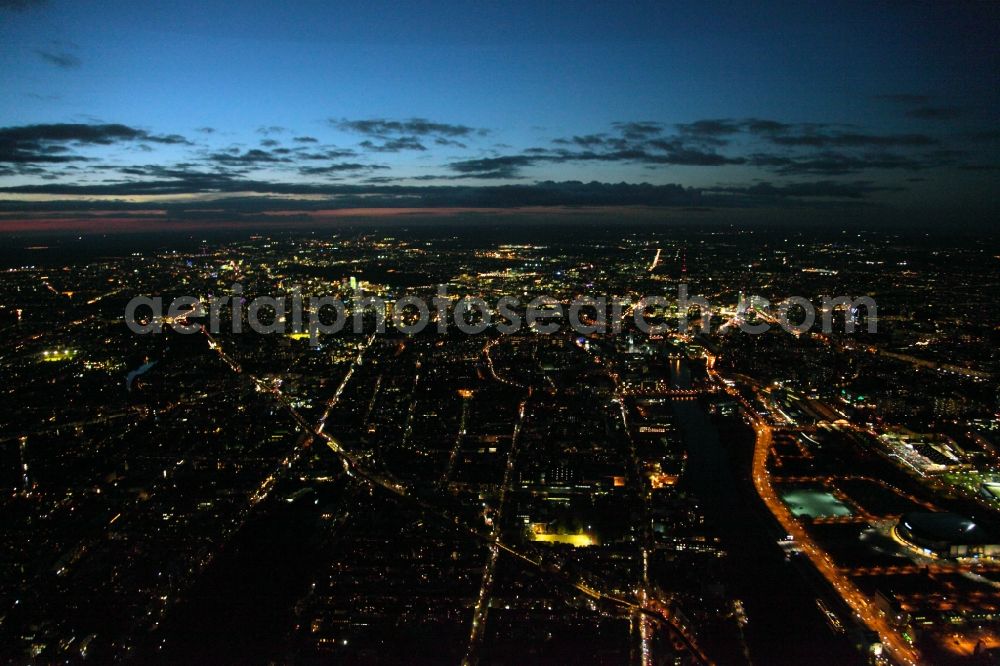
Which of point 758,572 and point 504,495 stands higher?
point 758,572

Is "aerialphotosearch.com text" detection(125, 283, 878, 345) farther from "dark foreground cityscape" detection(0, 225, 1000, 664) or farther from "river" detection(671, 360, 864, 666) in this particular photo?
"river" detection(671, 360, 864, 666)

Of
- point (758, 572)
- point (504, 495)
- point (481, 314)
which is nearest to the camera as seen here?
point (758, 572)

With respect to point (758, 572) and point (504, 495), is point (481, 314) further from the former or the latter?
point (758, 572)

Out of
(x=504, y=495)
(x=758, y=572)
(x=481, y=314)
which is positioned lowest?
(x=504, y=495)

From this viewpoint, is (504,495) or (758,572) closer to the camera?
(758,572)

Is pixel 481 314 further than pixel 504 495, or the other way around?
pixel 481 314

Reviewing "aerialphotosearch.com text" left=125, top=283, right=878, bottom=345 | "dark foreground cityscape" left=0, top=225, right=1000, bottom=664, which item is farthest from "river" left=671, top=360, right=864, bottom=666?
"aerialphotosearch.com text" left=125, top=283, right=878, bottom=345

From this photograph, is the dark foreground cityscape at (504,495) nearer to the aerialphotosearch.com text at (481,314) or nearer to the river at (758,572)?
the river at (758,572)

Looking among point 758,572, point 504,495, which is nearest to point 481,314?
point 504,495

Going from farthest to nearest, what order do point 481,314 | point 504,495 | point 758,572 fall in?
point 481,314
point 504,495
point 758,572

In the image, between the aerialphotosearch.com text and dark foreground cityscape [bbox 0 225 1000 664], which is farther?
the aerialphotosearch.com text

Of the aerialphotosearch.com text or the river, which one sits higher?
the aerialphotosearch.com text
